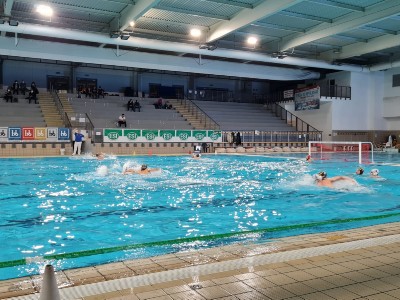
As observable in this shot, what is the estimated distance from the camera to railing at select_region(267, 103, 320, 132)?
29844mm

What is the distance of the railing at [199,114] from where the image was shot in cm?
2592

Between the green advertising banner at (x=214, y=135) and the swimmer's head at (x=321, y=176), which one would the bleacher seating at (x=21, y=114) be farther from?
the swimmer's head at (x=321, y=176)

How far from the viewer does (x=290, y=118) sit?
101 feet

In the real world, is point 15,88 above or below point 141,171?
above

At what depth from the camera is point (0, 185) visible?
9633mm

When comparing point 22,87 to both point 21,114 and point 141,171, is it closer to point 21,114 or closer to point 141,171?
point 21,114

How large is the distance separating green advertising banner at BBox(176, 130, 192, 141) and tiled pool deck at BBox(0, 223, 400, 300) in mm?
18679

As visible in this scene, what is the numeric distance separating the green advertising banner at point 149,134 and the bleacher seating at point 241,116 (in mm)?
6221

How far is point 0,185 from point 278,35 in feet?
52.5

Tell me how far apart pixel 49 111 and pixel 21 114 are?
1721mm

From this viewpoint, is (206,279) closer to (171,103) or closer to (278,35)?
(278,35)

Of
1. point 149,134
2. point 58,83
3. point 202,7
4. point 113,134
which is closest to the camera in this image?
point 202,7

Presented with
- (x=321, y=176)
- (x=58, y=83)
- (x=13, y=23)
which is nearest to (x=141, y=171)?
(x=321, y=176)

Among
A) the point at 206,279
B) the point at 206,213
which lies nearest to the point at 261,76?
the point at 206,213
